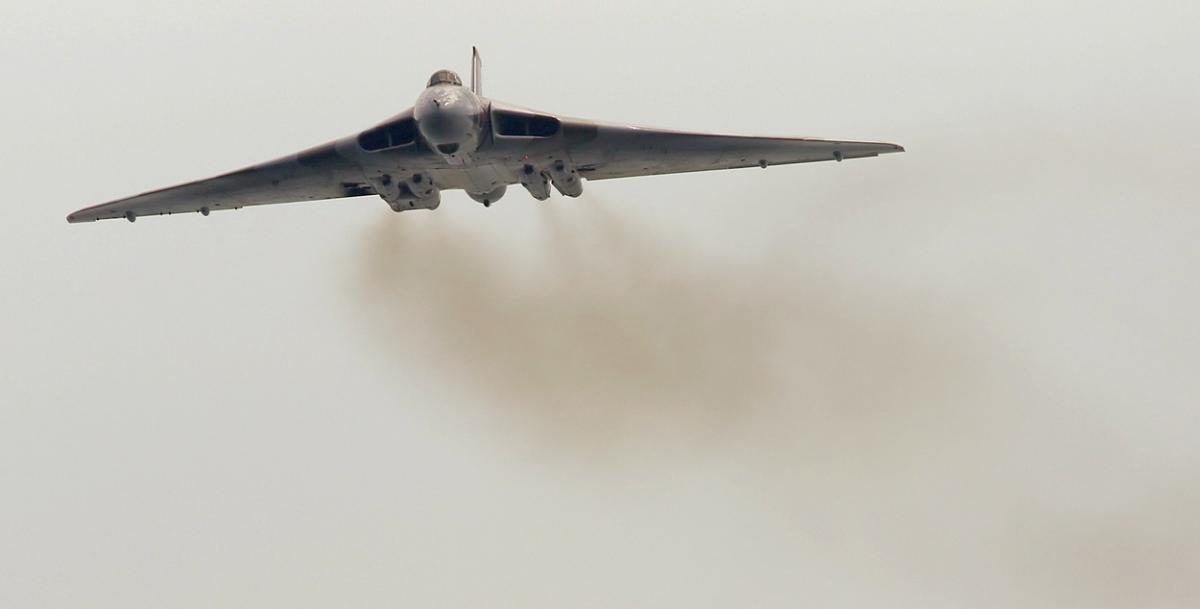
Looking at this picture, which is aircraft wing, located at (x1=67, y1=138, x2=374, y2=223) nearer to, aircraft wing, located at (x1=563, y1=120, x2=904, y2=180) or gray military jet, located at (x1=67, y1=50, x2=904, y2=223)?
gray military jet, located at (x1=67, y1=50, x2=904, y2=223)

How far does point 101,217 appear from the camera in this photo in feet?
139

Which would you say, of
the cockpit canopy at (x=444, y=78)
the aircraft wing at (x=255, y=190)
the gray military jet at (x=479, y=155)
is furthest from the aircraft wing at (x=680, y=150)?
the aircraft wing at (x=255, y=190)

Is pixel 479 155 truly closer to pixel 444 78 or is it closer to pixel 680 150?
pixel 444 78

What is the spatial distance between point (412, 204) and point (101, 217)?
31.3 feet

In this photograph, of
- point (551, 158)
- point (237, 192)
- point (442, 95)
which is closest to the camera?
point (442, 95)

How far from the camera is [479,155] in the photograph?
→ 38156 millimetres

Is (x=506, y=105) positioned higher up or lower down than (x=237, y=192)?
higher up

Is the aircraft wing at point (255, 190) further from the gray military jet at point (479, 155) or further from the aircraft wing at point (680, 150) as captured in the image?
the aircraft wing at point (680, 150)

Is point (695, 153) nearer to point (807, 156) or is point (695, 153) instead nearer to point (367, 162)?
point (807, 156)

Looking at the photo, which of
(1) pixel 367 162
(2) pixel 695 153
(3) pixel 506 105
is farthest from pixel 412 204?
(2) pixel 695 153

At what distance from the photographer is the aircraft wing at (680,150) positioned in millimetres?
38156

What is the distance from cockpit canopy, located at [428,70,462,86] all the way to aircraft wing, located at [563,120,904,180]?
3.16m

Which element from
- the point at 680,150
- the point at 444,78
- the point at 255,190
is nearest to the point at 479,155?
the point at 444,78

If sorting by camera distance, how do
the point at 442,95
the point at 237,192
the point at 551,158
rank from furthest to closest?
the point at 237,192, the point at 551,158, the point at 442,95
